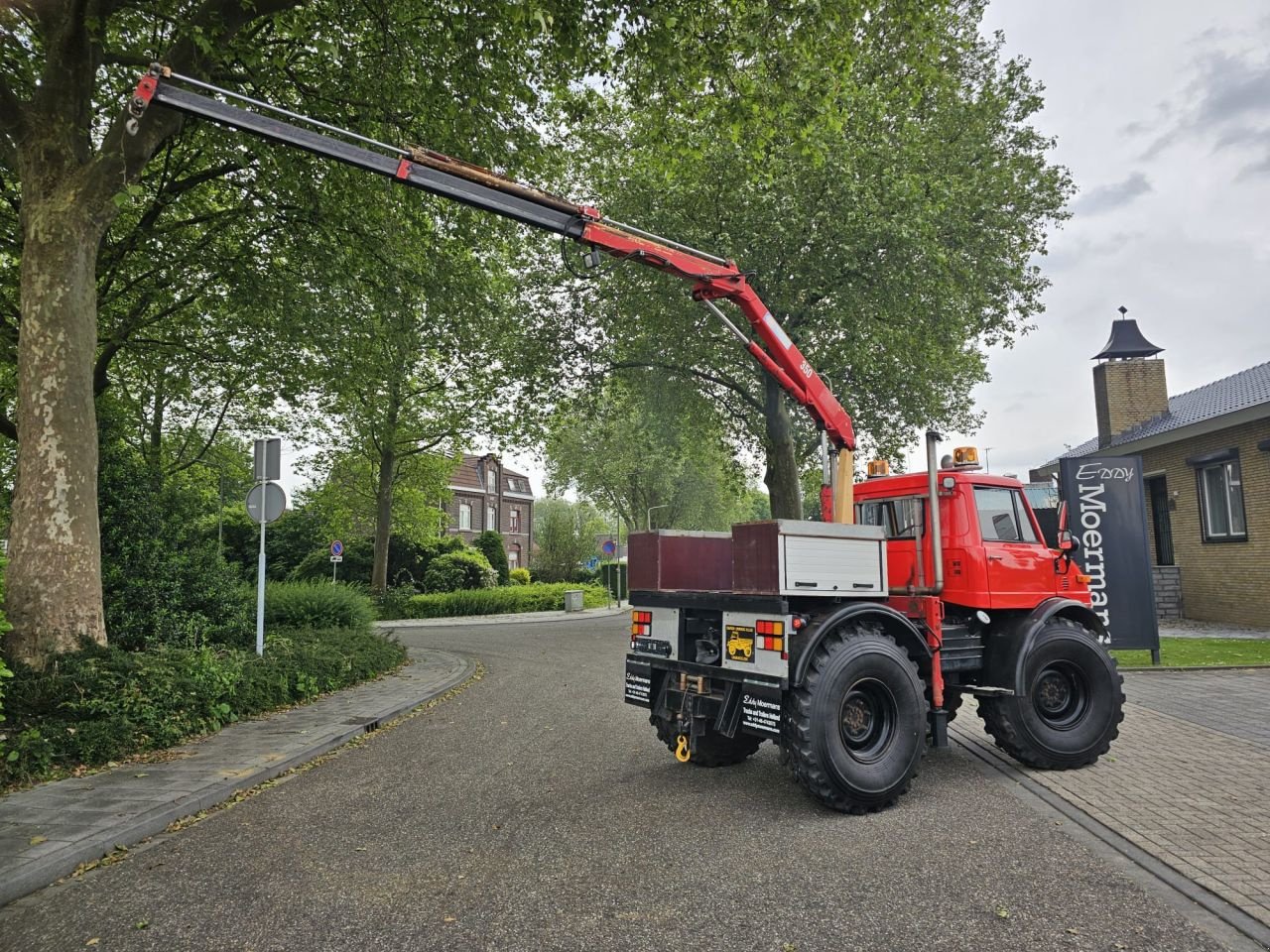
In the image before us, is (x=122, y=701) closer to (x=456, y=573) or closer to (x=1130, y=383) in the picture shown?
(x=1130, y=383)

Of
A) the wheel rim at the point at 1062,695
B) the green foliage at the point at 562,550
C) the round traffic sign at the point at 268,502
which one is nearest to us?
the wheel rim at the point at 1062,695

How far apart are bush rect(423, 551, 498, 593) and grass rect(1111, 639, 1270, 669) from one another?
22262mm

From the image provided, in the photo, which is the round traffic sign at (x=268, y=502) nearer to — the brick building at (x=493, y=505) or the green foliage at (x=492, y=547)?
the green foliage at (x=492, y=547)

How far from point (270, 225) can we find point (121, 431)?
142 inches

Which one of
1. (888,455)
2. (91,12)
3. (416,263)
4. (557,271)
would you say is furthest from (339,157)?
(888,455)

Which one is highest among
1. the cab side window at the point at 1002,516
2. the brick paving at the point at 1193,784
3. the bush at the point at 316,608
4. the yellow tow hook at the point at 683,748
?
the cab side window at the point at 1002,516

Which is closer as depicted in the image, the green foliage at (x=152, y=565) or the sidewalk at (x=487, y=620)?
the green foliage at (x=152, y=565)

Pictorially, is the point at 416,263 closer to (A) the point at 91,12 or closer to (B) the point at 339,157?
(A) the point at 91,12

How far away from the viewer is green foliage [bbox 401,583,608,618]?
86.8 feet

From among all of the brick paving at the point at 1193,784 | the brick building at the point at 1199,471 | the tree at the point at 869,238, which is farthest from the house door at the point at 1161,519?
the brick paving at the point at 1193,784

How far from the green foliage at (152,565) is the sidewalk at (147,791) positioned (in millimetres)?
1733

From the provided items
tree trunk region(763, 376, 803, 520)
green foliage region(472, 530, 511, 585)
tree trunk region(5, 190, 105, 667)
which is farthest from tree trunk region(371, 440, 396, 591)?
tree trunk region(5, 190, 105, 667)

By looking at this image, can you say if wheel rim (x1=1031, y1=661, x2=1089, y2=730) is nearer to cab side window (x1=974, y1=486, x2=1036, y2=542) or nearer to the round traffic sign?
cab side window (x1=974, y1=486, x2=1036, y2=542)

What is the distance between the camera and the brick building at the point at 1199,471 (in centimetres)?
1559
